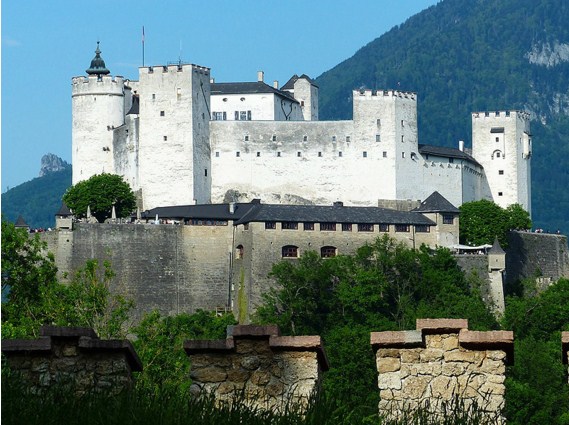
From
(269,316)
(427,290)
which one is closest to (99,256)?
(269,316)

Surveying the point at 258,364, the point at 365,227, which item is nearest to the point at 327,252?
the point at 365,227

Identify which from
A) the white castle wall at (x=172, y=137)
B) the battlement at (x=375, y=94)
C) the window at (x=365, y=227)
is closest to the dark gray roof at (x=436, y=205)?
the window at (x=365, y=227)

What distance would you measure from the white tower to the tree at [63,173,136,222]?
20644mm

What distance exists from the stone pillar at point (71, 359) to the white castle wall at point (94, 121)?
73678 mm

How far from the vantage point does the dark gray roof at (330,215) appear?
78.2 m

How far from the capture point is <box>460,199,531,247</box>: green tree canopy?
283 feet

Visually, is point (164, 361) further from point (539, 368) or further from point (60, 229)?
point (60, 229)

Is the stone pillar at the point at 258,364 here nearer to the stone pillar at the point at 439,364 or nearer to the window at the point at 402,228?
the stone pillar at the point at 439,364

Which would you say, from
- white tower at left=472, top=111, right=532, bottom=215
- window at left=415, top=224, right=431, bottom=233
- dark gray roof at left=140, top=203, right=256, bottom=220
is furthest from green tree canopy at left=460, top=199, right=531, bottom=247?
dark gray roof at left=140, top=203, right=256, bottom=220

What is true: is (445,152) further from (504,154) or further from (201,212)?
(201,212)

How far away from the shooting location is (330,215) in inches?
3130

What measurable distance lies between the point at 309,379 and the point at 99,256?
6368cm

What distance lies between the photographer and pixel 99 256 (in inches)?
3076

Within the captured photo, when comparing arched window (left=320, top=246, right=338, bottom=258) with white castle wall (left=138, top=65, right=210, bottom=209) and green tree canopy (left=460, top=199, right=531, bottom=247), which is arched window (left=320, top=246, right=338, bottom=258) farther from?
green tree canopy (left=460, top=199, right=531, bottom=247)
